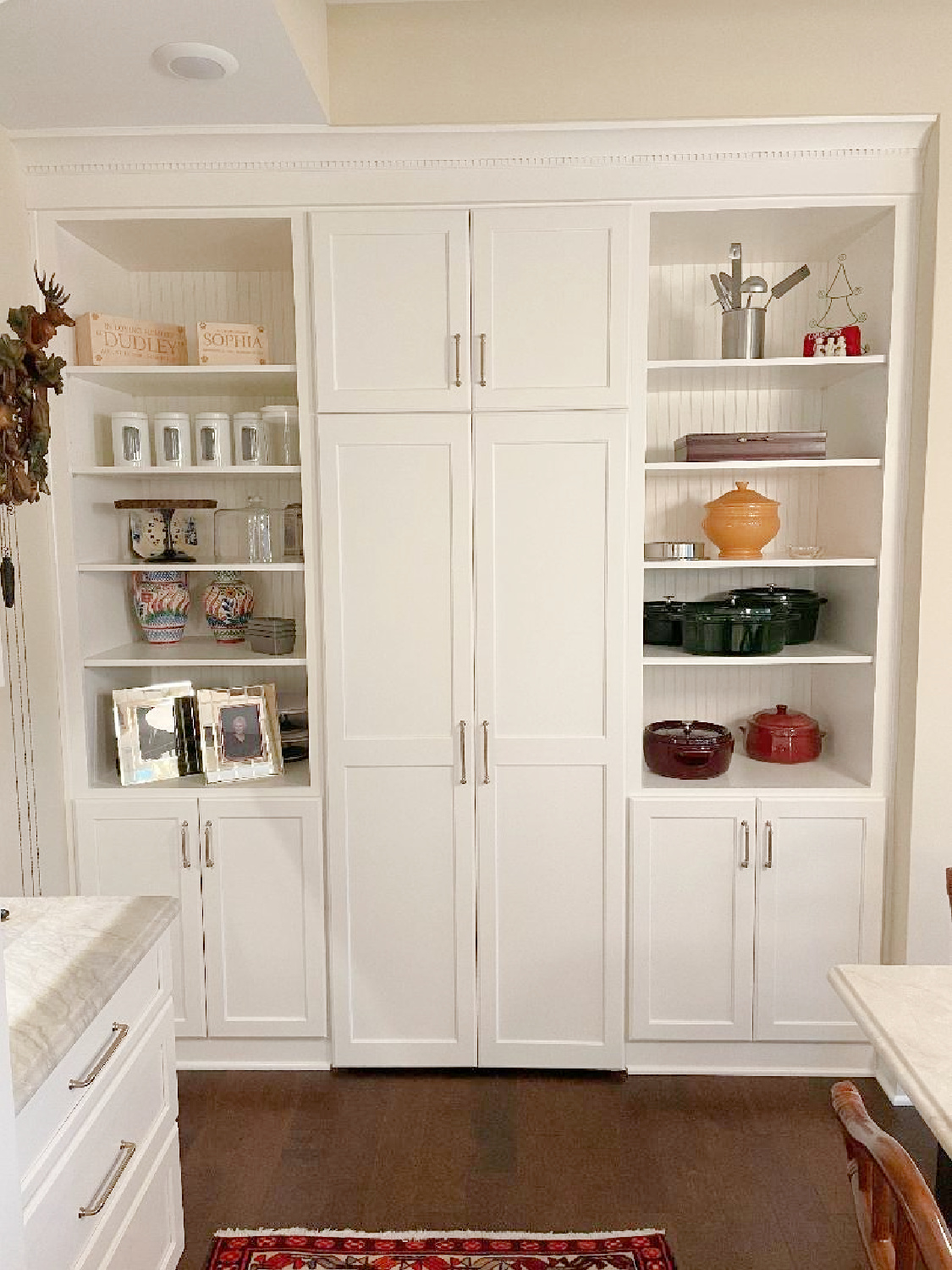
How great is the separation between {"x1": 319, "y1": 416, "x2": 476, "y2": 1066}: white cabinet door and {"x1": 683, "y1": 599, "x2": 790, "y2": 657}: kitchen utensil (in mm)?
686

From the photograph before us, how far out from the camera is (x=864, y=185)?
99.5 inches

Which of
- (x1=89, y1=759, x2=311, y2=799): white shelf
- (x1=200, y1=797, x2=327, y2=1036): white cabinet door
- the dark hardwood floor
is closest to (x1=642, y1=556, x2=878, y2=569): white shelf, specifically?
(x1=89, y1=759, x2=311, y2=799): white shelf

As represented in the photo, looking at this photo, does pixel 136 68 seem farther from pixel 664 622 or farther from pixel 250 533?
pixel 664 622

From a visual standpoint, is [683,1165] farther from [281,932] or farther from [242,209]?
[242,209]

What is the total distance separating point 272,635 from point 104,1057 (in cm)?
145

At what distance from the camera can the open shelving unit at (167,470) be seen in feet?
8.76

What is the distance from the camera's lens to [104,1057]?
1.58 metres

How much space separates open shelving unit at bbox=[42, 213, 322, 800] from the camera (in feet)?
8.76

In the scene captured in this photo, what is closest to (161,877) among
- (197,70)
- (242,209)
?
(242,209)

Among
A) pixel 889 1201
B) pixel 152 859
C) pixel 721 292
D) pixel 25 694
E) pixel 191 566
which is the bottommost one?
pixel 152 859

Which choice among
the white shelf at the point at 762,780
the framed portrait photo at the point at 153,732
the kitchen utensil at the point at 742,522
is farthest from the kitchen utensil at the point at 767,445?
→ the framed portrait photo at the point at 153,732

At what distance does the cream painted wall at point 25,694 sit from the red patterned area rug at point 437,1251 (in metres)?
1.10

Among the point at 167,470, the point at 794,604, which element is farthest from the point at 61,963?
the point at 794,604

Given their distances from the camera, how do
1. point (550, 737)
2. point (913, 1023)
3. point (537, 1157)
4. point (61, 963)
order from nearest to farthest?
point (913, 1023), point (61, 963), point (537, 1157), point (550, 737)
